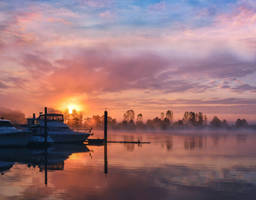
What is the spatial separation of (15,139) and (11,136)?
0.77m

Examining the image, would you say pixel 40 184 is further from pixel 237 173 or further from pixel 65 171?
pixel 237 173

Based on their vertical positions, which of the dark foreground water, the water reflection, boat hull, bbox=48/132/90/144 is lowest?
the water reflection

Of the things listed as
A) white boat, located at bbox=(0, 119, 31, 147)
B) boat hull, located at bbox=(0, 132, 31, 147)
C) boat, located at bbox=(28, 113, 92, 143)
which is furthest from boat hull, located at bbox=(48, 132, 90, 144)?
white boat, located at bbox=(0, 119, 31, 147)

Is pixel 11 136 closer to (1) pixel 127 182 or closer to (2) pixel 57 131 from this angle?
(2) pixel 57 131

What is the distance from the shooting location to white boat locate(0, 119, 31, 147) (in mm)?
45344

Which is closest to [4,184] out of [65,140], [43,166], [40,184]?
[40,184]

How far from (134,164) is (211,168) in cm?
702

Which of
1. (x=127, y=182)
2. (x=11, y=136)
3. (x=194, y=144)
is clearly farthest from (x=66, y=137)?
(x=127, y=182)

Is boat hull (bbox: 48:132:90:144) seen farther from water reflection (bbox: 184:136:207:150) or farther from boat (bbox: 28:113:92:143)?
water reflection (bbox: 184:136:207:150)

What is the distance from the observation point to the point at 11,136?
1804 inches

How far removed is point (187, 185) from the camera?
18828 millimetres

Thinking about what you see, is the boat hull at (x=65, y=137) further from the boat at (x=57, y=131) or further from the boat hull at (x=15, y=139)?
the boat hull at (x=15, y=139)

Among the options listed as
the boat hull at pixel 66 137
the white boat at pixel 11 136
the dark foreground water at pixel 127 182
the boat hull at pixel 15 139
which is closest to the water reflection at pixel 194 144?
the boat hull at pixel 66 137

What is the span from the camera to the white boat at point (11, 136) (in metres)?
45.3
